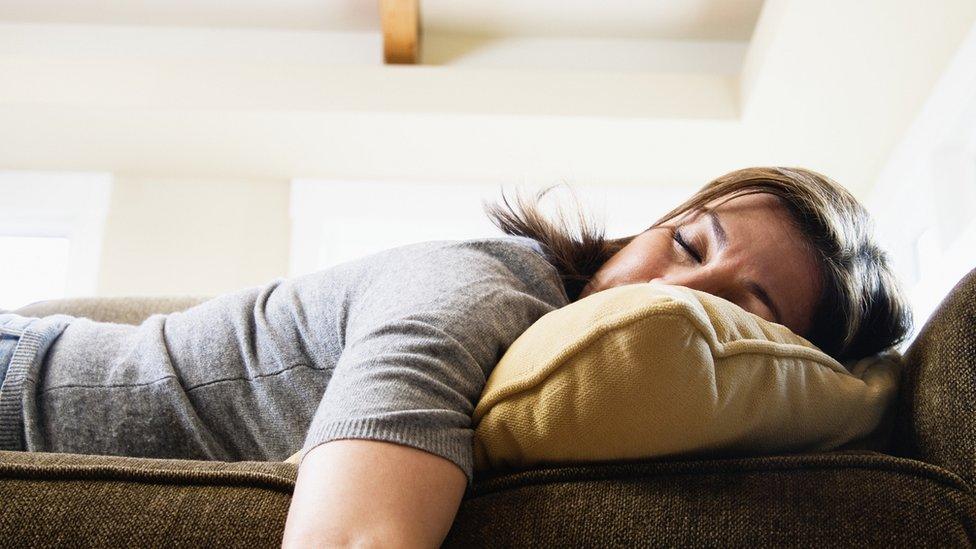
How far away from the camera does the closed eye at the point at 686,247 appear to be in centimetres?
117

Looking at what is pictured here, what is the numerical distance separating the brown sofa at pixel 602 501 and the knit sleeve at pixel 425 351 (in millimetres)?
54

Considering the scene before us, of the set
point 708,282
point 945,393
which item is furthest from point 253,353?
point 945,393

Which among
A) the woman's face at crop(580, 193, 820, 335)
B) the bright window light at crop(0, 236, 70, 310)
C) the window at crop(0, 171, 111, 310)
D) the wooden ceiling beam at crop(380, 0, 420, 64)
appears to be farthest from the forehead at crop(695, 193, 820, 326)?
the bright window light at crop(0, 236, 70, 310)

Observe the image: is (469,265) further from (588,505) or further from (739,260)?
(739,260)

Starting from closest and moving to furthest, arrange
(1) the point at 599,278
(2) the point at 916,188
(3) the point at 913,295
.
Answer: (1) the point at 599,278
(3) the point at 913,295
(2) the point at 916,188

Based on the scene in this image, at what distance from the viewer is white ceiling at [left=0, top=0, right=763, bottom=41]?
311 cm

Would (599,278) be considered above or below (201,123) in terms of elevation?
above

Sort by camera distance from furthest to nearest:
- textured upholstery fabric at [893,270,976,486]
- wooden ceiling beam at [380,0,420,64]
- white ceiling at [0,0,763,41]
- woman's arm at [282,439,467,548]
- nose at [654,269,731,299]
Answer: white ceiling at [0,0,763,41]
wooden ceiling beam at [380,0,420,64]
nose at [654,269,731,299]
textured upholstery fabric at [893,270,976,486]
woman's arm at [282,439,467,548]

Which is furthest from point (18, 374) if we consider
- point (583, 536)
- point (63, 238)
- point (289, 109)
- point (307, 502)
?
point (63, 238)

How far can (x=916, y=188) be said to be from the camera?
2.80 m

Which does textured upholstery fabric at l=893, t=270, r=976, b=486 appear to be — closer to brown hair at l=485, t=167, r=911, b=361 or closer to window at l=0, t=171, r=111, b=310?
brown hair at l=485, t=167, r=911, b=361

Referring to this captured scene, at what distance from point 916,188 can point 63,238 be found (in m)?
2.79

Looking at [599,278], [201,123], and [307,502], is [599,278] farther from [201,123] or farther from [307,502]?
[201,123]

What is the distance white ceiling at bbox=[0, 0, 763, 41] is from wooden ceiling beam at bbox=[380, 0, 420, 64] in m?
0.11
